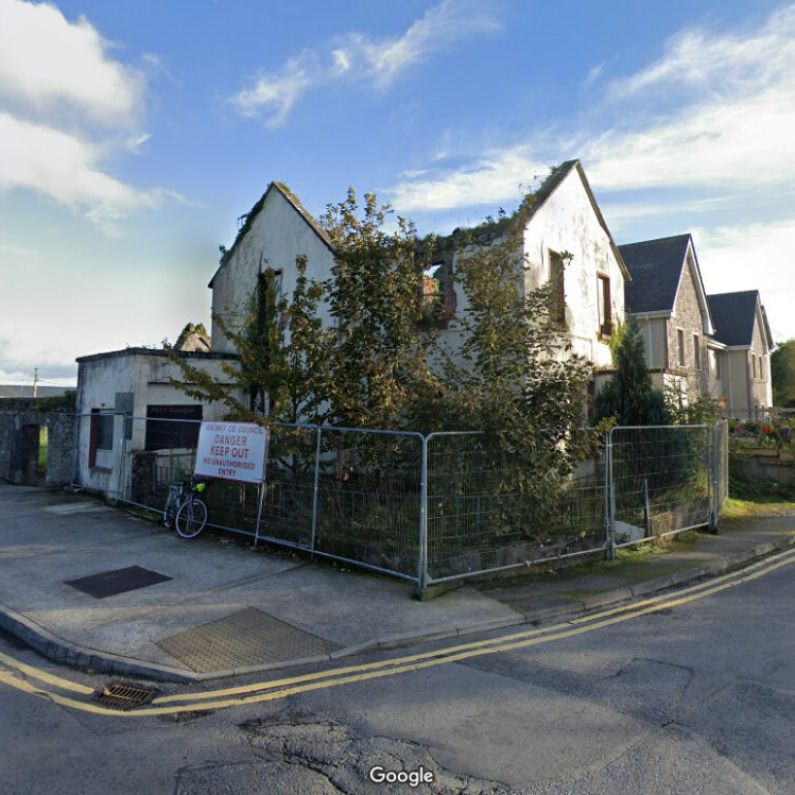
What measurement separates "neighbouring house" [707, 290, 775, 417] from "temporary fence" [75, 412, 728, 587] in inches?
999

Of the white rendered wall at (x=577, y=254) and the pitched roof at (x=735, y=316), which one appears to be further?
the pitched roof at (x=735, y=316)

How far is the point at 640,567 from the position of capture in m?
8.82

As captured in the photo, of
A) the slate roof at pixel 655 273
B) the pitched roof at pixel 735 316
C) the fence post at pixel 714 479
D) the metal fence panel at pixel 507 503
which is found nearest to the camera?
the metal fence panel at pixel 507 503

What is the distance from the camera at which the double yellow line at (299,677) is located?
4.64 m

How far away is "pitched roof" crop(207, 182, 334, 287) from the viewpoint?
52.6 feet

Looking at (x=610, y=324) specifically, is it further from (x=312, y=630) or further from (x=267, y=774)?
(x=267, y=774)

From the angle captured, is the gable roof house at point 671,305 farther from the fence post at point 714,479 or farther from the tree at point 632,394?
the fence post at point 714,479

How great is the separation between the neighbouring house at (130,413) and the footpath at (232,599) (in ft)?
9.08

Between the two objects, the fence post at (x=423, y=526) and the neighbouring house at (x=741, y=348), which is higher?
the neighbouring house at (x=741, y=348)

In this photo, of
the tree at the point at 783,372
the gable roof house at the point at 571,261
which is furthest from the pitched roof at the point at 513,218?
the tree at the point at 783,372

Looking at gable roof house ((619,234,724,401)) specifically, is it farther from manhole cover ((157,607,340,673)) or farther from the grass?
manhole cover ((157,607,340,673))

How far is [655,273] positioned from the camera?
25.7m

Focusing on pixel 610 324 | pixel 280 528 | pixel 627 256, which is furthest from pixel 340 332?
pixel 627 256

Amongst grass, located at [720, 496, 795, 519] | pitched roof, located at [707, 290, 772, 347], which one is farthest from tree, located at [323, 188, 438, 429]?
pitched roof, located at [707, 290, 772, 347]
